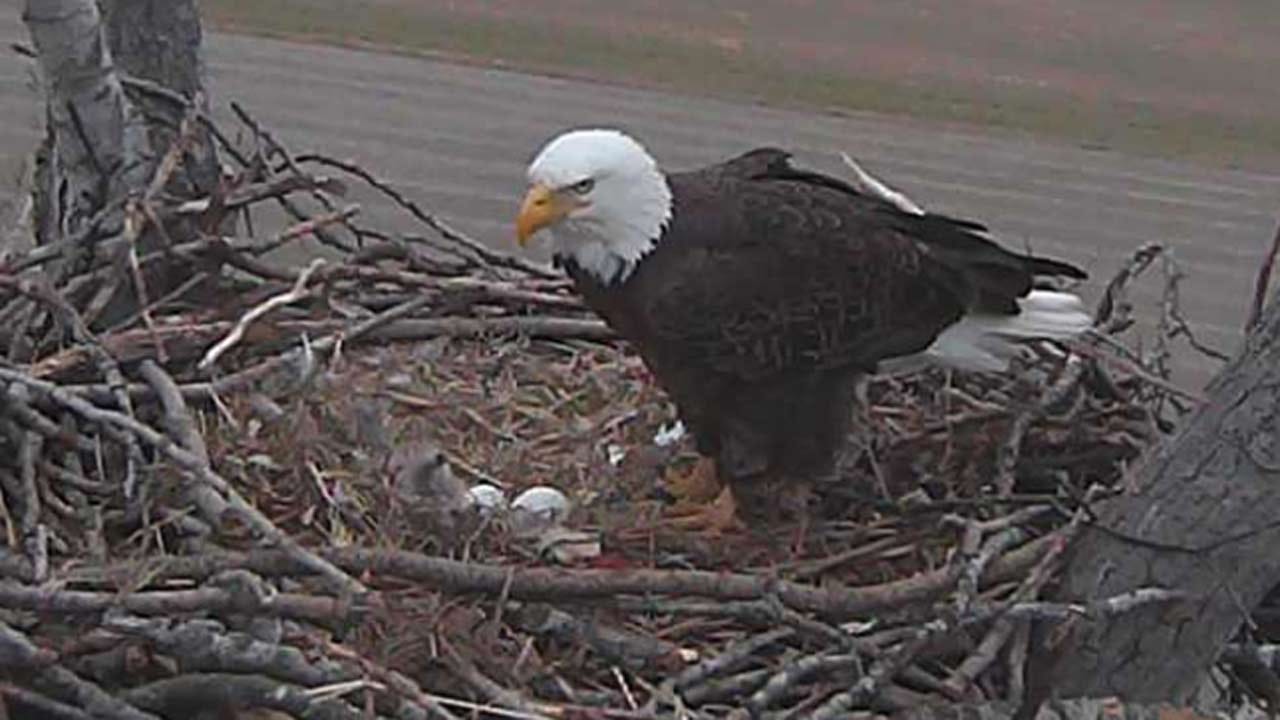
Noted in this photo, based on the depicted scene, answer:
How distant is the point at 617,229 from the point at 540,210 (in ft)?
0.39

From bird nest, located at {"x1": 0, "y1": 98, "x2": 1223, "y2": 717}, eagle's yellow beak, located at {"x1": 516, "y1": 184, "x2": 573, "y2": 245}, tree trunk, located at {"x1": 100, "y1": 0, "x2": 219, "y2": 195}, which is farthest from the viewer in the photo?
tree trunk, located at {"x1": 100, "y1": 0, "x2": 219, "y2": 195}

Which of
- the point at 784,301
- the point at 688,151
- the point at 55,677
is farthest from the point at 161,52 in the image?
the point at 688,151

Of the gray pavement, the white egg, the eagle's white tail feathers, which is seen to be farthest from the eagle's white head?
the gray pavement

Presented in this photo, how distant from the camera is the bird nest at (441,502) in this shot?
2426mm

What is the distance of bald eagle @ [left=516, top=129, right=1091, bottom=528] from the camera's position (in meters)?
3.10

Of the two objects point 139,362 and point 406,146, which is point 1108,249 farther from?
point 139,362

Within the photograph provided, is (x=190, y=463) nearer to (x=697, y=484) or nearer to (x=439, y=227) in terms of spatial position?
(x=697, y=484)

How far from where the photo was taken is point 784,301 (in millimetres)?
3127

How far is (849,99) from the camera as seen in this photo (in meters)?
10.6

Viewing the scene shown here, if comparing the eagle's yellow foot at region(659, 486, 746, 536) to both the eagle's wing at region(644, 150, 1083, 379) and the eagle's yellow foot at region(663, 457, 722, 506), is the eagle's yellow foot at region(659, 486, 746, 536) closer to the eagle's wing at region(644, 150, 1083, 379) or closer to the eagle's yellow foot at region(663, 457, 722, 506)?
the eagle's yellow foot at region(663, 457, 722, 506)

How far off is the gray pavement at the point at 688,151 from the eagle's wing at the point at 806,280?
2681mm

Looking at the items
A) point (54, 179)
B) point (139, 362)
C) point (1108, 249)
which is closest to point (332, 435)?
point (139, 362)

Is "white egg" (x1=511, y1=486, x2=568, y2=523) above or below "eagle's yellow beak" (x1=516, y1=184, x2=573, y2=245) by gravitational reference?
below

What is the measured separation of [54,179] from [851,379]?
1190 millimetres
